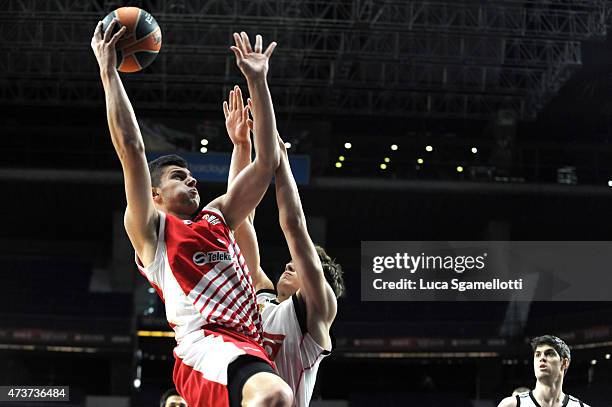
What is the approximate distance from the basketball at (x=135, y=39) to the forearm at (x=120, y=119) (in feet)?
1.74

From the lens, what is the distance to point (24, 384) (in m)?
20.4

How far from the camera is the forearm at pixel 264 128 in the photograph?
3.97 m

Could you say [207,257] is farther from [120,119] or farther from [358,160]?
[358,160]

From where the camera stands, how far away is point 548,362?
6625 millimetres

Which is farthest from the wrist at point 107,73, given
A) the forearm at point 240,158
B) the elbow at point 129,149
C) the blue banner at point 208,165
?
the blue banner at point 208,165

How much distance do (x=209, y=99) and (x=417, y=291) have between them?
739 centimetres

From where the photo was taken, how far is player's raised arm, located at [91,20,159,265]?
364 centimetres

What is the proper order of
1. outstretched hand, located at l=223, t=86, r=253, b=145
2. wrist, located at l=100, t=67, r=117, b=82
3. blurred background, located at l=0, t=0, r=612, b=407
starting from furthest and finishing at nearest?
blurred background, located at l=0, t=0, r=612, b=407, outstretched hand, located at l=223, t=86, r=253, b=145, wrist, located at l=100, t=67, r=117, b=82

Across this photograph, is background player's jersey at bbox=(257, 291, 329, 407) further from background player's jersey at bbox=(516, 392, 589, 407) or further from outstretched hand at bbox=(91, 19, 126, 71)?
background player's jersey at bbox=(516, 392, 589, 407)

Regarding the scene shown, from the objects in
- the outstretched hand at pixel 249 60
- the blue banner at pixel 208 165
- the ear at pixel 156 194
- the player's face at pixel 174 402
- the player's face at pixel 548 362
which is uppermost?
the outstretched hand at pixel 249 60

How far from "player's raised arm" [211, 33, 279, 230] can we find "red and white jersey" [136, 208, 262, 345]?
22cm

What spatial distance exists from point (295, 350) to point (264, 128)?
42.1 inches

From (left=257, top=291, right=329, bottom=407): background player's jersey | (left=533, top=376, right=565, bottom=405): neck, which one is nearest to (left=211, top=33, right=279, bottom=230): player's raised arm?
(left=257, top=291, right=329, bottom=407): background player's jersey

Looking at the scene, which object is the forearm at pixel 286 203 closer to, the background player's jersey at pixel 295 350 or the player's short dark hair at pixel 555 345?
the background player's jersey at pixel 295 350
